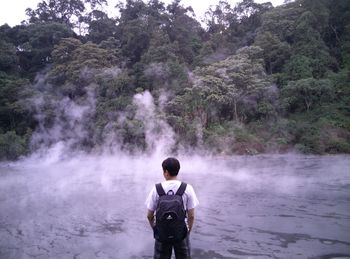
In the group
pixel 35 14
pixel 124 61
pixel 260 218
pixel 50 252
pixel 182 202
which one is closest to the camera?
pixel 182 202

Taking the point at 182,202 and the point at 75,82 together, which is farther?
the point at 75,82

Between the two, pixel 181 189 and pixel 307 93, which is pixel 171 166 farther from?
pixel 307 93

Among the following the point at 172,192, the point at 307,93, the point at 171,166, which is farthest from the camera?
the point at 307,93

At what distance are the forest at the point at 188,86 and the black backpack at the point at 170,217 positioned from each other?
19.6 meters

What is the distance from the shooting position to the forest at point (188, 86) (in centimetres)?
2430

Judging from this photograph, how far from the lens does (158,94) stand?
26.6m

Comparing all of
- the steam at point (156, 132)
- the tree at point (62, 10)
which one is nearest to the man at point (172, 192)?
the steam at point (156, 132)

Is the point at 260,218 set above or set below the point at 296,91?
below

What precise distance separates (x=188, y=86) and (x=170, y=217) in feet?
75.5

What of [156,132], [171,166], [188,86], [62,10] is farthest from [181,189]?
[62,10]

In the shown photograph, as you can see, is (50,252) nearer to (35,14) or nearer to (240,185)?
(240,185)

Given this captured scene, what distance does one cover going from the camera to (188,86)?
26.6 meters

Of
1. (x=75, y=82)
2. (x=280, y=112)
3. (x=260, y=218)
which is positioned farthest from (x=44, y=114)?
(x=260, y=218)

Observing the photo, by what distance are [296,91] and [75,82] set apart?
15849 millimetres
